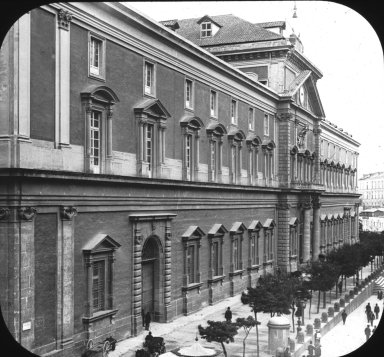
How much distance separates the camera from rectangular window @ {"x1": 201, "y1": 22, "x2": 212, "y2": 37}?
46.4 meters

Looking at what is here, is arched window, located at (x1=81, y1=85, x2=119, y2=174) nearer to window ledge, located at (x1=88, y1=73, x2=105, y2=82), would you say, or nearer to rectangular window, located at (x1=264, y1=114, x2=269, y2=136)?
window ledge, located at (x1=88, y1=73, x2=105, y2=82)

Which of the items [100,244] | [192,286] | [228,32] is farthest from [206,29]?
[100,244]

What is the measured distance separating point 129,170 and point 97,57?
523 centimetres

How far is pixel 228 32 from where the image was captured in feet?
154

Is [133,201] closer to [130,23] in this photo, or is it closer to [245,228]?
[130,23]

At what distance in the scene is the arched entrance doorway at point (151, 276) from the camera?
28422 mm

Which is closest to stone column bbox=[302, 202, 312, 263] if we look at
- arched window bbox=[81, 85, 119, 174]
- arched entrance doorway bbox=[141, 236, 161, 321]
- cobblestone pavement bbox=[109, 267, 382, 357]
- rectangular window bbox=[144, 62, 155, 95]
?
cobblestone pavement bbox=[109, 267, 382, 357]

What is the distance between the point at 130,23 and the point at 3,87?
28.0ft

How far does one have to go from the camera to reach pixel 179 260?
31.2m

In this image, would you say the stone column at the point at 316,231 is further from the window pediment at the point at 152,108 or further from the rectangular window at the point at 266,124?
the window pediment at the point at 152,108

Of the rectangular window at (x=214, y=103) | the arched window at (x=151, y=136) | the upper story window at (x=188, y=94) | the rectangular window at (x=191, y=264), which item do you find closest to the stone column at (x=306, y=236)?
the rectangular window at (x=214, y=103)

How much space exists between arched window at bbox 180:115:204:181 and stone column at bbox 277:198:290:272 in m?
15.9

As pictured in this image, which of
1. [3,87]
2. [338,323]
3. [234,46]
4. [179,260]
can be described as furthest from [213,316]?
[234,46]

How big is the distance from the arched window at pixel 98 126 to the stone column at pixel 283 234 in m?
25.6
